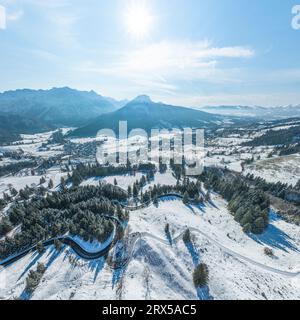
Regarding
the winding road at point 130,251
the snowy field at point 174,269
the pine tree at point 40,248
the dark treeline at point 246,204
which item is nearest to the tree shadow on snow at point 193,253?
the snowy field at point 174,269

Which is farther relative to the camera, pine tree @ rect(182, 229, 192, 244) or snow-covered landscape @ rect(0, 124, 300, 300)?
pine tree @ rect(182, 229, 192, 244)

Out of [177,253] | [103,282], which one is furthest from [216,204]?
[103,282]

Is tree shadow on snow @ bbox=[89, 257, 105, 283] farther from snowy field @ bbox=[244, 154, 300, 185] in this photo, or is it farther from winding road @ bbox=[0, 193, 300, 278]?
snowy field @ bbox=[244, 154, 300, 185]

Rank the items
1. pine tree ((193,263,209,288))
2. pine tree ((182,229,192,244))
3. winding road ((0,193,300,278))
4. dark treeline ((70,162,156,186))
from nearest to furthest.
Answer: pine tree ((193,263,209,288)) < winding road ((0,193,300,278)) < pine tree ((182,229,192,244)) < dark treeline ((70,162,156,186))

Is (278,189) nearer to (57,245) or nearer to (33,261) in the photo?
(57,245)

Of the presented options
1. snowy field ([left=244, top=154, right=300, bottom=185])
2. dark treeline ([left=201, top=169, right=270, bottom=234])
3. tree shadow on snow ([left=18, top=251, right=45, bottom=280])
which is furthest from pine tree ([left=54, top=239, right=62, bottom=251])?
snowy field ([left=244, top=154, right=300, bottom=185])

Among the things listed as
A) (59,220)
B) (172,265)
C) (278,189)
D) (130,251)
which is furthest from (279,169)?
(59,220)
